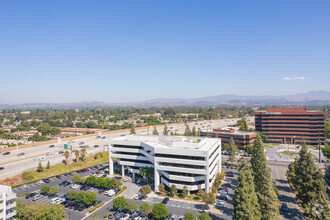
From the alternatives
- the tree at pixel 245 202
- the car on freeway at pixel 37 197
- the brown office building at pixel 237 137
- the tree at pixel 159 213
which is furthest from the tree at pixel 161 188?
the brown office building at pixel 237 137

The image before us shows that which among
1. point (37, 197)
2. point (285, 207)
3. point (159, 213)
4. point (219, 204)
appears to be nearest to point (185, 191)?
point (219, 204)

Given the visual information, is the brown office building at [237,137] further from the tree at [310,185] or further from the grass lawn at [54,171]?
the grass lawn at [54,171]

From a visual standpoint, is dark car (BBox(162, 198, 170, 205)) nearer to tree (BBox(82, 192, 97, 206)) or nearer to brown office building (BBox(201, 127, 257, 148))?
tree (BBox(82, 192, 97, 206))

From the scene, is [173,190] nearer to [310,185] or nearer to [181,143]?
[181,143]

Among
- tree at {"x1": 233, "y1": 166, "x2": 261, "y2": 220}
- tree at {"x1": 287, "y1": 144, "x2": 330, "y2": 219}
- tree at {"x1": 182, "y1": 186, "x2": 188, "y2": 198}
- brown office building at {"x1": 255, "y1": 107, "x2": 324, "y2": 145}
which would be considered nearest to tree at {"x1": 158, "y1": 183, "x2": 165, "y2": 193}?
tree at {"x1": 182, "y1": 186, "x2": 188, "y2": 198}

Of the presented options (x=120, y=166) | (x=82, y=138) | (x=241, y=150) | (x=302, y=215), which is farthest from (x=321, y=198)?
(x=82, y=138)

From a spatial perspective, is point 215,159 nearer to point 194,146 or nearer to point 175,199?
point 194,146
